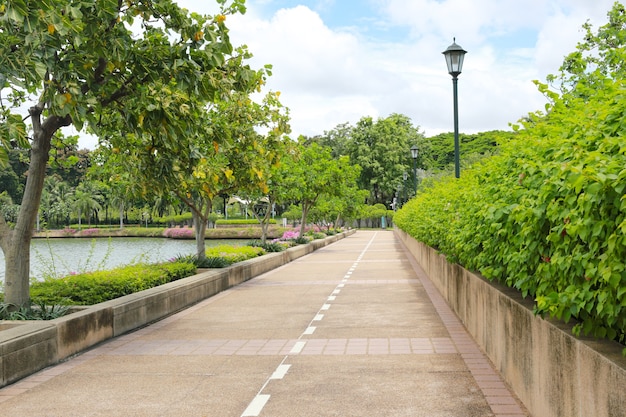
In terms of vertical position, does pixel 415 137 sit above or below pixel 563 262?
above

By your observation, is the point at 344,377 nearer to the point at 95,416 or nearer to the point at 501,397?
the point at 501,397

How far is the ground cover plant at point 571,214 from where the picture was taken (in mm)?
3379

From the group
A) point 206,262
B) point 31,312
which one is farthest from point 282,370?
point 206,262

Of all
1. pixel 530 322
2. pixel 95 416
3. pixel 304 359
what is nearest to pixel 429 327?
pixel 304 359

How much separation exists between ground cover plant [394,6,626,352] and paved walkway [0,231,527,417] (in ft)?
4.61

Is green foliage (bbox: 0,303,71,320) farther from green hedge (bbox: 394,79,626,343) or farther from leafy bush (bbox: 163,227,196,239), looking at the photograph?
leafy bush (bbox: 163,227,196,239)

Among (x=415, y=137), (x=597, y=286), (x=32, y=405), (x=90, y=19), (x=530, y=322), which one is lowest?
(x=32, y=405)

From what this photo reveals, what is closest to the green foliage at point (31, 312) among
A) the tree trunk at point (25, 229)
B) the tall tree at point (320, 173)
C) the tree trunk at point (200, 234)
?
the tree trunk at point (25, 229)

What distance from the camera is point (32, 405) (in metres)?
6.16

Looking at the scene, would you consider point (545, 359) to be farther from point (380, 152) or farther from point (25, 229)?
point (380, 152)

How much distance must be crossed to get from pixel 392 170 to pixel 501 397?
282ft

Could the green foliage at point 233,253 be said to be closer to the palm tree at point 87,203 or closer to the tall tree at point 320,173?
the tall tree at point 320,173

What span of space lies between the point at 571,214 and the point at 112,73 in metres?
8.11

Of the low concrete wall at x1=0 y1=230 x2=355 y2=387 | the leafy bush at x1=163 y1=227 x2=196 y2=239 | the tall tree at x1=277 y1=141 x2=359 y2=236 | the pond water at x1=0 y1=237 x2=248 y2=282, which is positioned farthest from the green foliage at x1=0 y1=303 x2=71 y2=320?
the leafy bush at x1=163 y1=227 x2=196 y2=239
